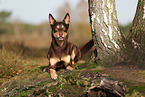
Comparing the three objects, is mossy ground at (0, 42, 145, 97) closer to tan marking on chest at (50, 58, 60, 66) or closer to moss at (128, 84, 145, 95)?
moss at (128, 84, 145, 95)

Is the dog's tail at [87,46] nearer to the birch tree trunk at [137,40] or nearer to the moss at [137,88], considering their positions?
the birch tree trunk at [137,40]

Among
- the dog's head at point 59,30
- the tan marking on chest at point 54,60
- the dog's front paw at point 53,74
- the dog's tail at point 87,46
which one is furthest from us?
the dog's tail at point 87,46

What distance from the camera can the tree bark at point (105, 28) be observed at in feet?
20.0

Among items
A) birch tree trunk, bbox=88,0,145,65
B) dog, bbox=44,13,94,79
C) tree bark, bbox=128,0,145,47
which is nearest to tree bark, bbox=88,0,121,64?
birch tree trunk, bbox=88,0,145,65

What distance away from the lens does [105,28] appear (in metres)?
6.16

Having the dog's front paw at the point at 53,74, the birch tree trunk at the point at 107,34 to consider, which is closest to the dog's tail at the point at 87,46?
the birch tree trunk at the point at 107,34

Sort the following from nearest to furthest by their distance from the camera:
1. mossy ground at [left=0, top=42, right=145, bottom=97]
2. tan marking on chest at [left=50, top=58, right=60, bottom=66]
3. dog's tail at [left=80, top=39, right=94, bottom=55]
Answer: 1. mossy ground at [left=0, top=42, right=145, bottom=97]
2. tan marking on chest at [left=50, top=58, right=60, bottom=66]
3. dog's tail at [left=80, top=39, right=94, bottom=55]

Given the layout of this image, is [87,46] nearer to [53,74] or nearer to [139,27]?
[139,27]

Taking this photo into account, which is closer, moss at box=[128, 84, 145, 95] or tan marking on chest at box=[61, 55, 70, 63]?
moss at box=[128, 84, 145, 95]

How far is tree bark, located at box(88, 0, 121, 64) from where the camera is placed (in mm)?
6109

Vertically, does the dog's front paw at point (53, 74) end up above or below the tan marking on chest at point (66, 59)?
below

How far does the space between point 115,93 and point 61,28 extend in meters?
2.56

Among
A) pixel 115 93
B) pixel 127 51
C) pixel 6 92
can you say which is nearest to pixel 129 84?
pixel 115 93

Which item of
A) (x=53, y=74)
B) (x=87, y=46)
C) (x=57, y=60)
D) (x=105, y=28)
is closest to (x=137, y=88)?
(x=105, y=28)
